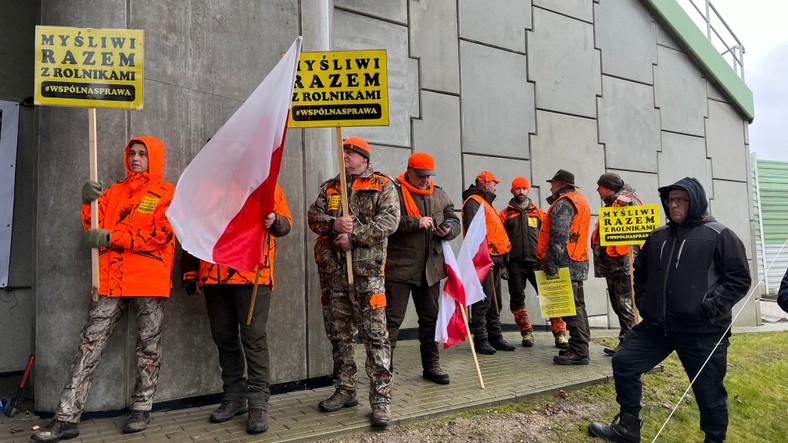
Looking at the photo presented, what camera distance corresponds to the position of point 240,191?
4258 mm

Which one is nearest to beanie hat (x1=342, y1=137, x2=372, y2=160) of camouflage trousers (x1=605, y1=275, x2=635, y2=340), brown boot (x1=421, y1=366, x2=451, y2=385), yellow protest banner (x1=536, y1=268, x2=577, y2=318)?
brown boot (x1=421, y1=366, x2=451, y2=385)

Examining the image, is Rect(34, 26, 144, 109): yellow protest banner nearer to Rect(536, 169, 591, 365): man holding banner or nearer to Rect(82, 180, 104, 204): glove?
Rect(82, 180, 104, 204): glove

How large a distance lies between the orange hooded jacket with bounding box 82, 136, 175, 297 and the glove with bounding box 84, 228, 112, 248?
5 cm

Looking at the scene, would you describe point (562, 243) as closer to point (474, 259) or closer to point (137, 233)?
point (474, 259)

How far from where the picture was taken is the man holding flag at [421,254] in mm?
5262

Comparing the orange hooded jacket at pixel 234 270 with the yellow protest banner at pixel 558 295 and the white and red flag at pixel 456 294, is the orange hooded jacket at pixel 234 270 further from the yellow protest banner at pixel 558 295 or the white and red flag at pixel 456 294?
the yellow protest banner at pixel 558 295

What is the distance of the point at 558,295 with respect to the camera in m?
6.50

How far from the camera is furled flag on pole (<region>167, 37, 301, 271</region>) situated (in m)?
4.16

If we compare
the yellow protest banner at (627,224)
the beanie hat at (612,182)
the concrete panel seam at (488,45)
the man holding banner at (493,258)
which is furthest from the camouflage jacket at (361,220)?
the concrete panel seam at (488,45)

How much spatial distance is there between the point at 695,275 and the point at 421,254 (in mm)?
2274

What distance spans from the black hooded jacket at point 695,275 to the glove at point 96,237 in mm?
4218

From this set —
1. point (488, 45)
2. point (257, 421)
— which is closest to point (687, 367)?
point (257, 421)

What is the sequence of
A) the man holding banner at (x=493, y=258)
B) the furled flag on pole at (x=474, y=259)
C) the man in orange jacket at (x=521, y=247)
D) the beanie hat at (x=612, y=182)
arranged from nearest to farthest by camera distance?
the furled flag on pole at (x=474, y=259) → the beanie hat at (x=612, y=182) → the man holding banner at (x=493, y=258) → the man in orange jacket at (x=521, y=247)

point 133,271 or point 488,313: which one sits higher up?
point 133,271
